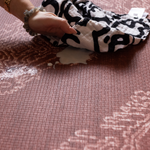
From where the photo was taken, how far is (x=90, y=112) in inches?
17.3

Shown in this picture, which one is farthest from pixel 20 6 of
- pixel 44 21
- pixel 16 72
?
pixel 16 72

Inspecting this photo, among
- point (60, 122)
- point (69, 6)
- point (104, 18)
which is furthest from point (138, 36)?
point (60, 122)

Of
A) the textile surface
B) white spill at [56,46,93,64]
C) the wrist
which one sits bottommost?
the textile surface

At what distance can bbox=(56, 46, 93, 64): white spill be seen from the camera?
1.88 ft

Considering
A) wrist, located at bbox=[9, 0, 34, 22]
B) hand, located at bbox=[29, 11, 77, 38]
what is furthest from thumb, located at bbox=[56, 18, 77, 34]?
wrist, located at bbox=[9, 0, 34, 22]

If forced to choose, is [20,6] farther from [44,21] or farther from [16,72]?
[16,72]

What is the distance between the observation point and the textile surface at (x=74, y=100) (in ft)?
1.30

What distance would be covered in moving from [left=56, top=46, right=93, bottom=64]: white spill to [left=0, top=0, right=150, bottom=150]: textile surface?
2cm

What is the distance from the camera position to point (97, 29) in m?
0.58

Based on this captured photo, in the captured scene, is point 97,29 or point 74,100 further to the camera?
point 97,29

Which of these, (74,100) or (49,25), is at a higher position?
(49,25)

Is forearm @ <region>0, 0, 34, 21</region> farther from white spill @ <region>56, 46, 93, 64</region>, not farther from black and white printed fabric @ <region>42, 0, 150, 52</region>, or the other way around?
white spill @ <region>56, 46, 93, 64</region>

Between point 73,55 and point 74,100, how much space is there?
0.18 m

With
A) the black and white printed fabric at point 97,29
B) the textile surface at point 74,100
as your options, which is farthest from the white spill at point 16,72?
the black and white printed fabric at point 97,29
